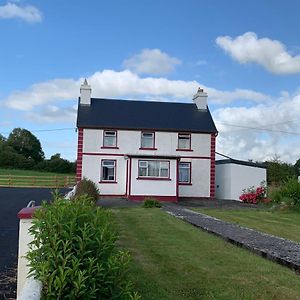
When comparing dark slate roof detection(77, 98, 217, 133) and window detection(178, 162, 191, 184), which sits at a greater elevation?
dark slate roof detection(77, 98, 217, 133)

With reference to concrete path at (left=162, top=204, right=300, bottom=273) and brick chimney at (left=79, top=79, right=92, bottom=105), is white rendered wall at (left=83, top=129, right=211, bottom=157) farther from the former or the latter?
concrete path at (left=162, top=204, right=300, bottom=273)

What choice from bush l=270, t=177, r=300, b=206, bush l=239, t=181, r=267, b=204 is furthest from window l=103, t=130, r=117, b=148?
bush l=270, t=177, r=300, b=206

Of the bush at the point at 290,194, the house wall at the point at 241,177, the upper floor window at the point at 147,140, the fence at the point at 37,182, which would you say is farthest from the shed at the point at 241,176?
the fence at the point at 37,182

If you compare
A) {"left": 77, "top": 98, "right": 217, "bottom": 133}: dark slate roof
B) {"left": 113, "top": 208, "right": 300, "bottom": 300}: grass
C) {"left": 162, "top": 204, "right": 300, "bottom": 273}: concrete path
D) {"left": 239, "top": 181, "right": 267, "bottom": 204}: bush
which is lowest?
{"left": 113, "top": 208, "right": 300, "bottom": 300}: grass

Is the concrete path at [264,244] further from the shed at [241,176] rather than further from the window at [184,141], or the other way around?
the shed at [241,176]

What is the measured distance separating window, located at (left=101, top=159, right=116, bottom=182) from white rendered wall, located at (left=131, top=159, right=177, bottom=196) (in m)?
2.57

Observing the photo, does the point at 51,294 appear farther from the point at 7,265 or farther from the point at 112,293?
the point at 7,265

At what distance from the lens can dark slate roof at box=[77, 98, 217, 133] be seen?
114 feet

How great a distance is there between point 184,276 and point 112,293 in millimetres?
2836

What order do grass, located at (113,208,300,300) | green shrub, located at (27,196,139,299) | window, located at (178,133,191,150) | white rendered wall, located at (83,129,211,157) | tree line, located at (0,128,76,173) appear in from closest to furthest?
green shrub, located at (27,196,139,299)
grass, located at (113,208,300,300)
white rendered wall, located at (83,129,211,157)
window, located at (178,133,191,150)
tree line, located at (0,128,76,173)

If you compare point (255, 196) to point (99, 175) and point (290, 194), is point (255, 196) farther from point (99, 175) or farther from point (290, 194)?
point (99, 175)

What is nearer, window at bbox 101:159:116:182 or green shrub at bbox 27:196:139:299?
green shrub at bbox 27:196:139:299

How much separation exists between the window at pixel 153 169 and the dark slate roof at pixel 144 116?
3.56 m

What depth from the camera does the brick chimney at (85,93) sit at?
118ft
